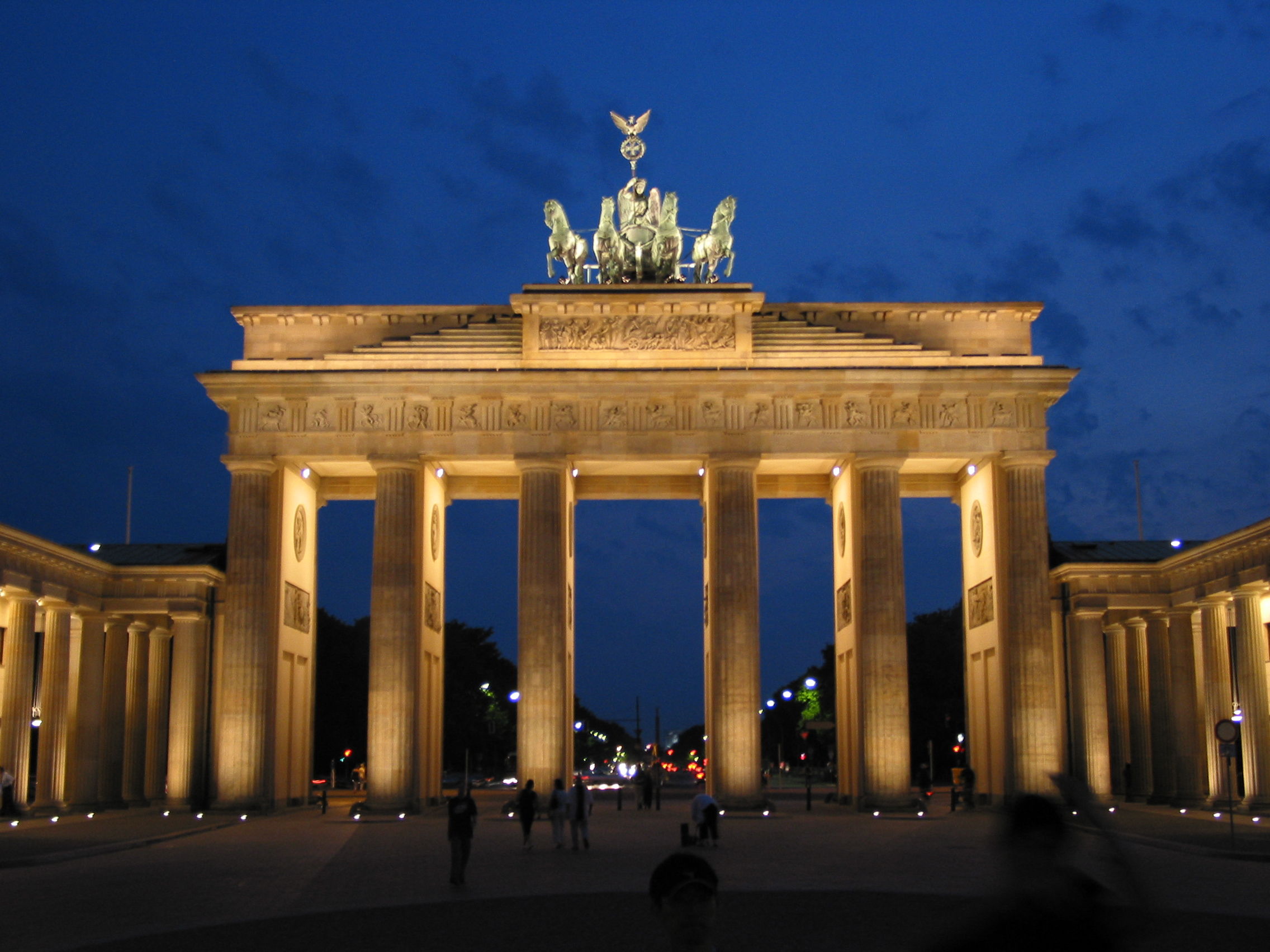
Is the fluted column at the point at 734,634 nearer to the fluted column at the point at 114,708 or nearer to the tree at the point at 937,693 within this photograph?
the fluted column at the point at 114,708

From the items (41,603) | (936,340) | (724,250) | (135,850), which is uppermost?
(724,250)

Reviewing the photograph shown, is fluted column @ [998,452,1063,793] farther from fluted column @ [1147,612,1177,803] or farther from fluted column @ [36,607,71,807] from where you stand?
fluted column @ [36,607,71,807]

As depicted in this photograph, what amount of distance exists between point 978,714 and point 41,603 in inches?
1316

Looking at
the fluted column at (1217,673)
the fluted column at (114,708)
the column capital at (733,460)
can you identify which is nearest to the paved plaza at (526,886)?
the fluted column at (1217,673)

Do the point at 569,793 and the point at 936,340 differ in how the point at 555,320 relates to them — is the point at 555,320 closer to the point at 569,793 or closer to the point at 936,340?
the point at 936,340

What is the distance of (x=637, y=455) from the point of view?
50406 millimetres

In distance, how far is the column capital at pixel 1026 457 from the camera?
49562mm

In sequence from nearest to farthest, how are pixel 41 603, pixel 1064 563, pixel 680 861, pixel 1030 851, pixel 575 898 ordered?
pixel 1030 851 → pixel 680 861 → pixel 575 898 → pixel 41 603 → pixel 1064 563

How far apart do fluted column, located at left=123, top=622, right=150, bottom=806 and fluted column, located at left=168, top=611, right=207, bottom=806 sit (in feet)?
10.3

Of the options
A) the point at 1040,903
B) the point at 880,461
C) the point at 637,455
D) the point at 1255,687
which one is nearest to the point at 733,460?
the point at 637,455

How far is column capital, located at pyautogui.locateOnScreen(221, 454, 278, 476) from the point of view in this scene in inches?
1953

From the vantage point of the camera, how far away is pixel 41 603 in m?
47.2

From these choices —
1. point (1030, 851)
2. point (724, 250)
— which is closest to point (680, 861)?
point (1030, 851)

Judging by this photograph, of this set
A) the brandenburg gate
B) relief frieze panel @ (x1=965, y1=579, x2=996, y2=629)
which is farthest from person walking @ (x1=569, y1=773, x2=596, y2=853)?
relief frieze panel @ (x1=965, y1=579, x2=996, y2=629)
